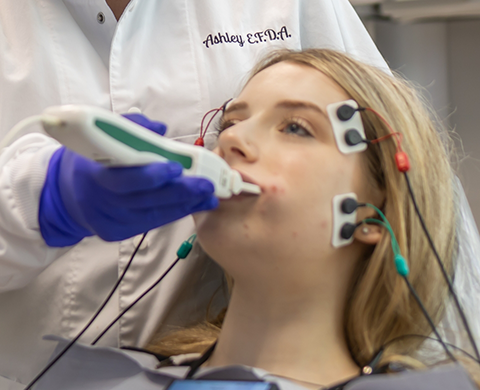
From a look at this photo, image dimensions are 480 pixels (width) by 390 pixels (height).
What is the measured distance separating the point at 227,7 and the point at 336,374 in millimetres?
1017

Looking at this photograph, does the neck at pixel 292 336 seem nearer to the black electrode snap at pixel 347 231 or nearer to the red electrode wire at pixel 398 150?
the black electrode snap at pixel 347 231

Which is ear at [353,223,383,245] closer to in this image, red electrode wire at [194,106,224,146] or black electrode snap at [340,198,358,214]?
black electrode snap at [340,198,358,214]

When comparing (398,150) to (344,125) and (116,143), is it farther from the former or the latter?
(116,143)

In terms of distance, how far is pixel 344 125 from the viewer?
1.14 m

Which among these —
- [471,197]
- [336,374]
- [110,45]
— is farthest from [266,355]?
[471,197]

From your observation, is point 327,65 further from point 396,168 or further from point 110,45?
point 110,45

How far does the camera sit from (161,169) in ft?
2.86

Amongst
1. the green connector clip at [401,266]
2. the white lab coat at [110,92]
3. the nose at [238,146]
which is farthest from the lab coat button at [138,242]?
the green connector clip at [401,266]

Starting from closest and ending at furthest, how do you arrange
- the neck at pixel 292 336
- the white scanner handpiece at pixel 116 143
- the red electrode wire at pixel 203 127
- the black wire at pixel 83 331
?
the white scanner handpiece at pixel 116 143 < the neck at pixel 292 336 < the black wire at pixel 83 331 < the red electrode wire at pixel 203 127

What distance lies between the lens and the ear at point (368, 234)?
3.79ft

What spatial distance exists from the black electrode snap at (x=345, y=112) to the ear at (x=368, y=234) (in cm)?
→ 22

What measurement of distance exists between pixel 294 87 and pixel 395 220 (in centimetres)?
36

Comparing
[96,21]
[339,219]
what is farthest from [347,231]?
[96,21]

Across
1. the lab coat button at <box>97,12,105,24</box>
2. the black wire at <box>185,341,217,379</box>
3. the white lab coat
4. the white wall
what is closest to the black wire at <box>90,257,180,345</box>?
the white lab coat
